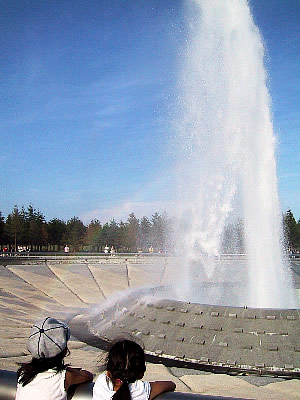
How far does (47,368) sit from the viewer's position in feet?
9.79

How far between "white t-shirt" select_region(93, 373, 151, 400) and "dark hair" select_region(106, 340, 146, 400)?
0.05m

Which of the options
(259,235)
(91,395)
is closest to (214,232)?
(259,235)

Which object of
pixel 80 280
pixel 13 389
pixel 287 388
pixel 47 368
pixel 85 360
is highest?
pixel 47 368

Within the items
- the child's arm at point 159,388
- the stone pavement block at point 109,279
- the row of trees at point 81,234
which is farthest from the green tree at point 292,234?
the child's arm at point 159,388

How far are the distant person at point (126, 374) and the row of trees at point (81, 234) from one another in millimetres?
60036

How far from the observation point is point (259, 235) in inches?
551

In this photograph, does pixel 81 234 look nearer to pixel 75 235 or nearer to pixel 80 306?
pixel 75 235

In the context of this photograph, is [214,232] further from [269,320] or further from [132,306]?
[269,320]

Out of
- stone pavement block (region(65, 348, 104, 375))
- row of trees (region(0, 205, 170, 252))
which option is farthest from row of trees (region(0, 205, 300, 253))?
stone pavement block (region(65, 348, 104, 375))

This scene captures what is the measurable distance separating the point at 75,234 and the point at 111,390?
7145 centimetres

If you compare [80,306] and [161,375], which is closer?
[161,375]

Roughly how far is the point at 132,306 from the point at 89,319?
104 inches

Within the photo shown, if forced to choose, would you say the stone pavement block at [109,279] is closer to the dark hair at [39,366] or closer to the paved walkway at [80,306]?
the paved walkway at [80,306]

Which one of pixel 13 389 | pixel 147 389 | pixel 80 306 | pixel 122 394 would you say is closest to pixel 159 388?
pixel 147 389
